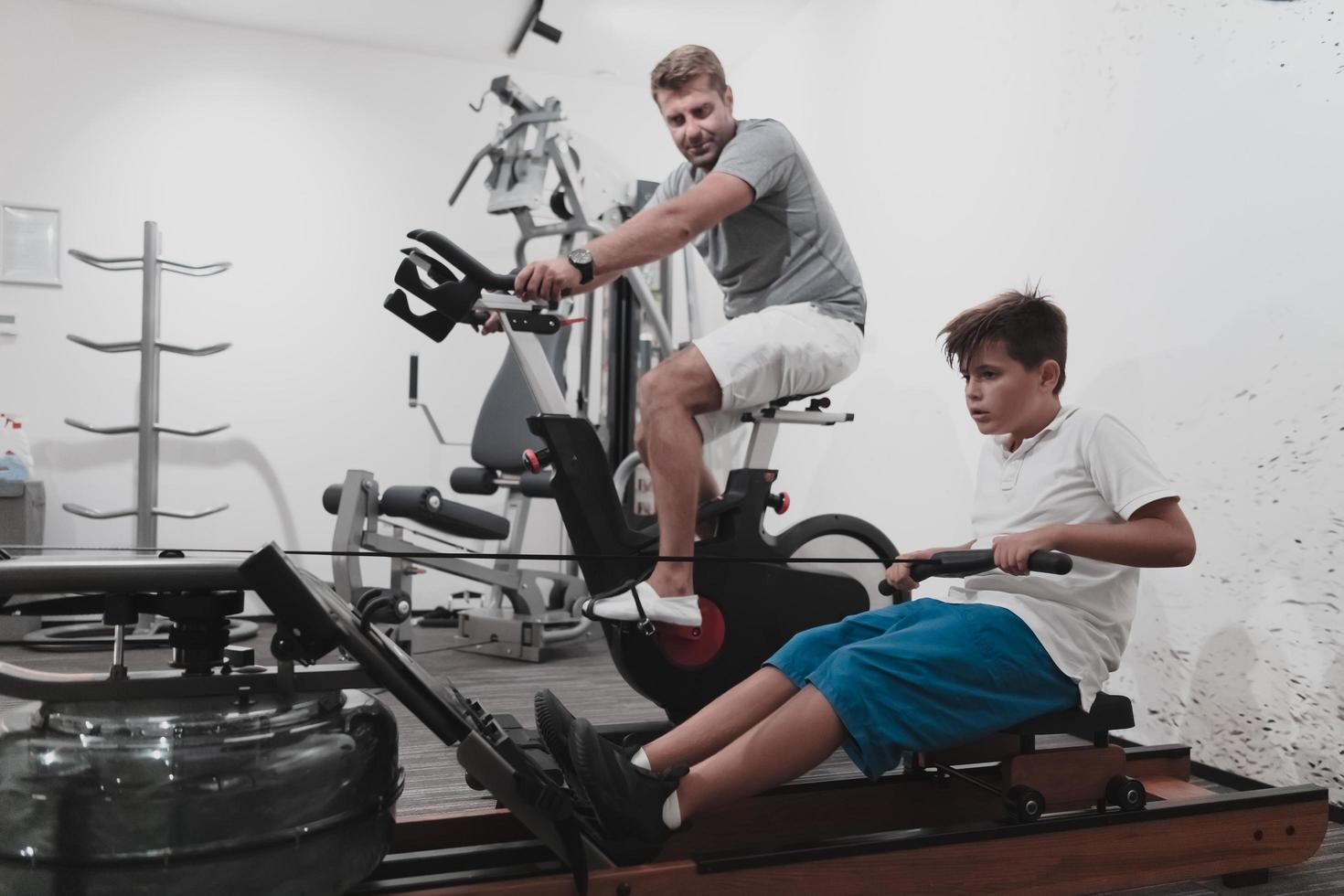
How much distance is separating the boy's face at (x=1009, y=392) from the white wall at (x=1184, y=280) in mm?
749

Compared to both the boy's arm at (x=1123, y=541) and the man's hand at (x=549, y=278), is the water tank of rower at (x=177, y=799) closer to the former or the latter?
the boy's arm at (x=1123, y=541)

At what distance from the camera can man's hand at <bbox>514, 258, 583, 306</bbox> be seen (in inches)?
82.9

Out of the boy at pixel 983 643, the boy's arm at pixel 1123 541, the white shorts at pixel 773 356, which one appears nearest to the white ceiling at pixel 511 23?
the white shorts at pixel 773 356

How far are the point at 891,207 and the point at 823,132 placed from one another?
0.67 m

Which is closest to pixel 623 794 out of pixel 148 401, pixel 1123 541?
pixel 1123 541

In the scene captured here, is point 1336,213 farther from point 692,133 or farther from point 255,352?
point 255,352

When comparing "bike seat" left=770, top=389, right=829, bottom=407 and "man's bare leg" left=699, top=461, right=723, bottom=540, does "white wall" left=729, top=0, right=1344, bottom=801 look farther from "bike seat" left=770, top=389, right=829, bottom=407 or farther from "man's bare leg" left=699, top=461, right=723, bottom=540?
"man's bare leg" left=699, top=461, right=723, bottom=540

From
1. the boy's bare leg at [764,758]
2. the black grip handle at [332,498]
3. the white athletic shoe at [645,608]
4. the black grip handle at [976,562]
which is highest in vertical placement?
the black grip handle at [976,562]

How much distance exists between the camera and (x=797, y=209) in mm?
2529

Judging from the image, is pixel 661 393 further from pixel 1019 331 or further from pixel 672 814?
pixel 672 814

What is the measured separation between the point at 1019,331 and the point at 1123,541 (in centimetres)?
42

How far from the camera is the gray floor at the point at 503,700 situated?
5.73 feet

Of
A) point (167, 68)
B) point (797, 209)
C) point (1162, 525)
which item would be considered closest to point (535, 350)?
point (797, 209)

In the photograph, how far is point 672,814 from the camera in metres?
1.39
